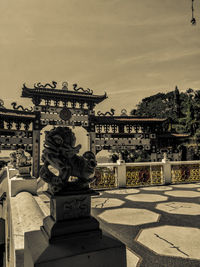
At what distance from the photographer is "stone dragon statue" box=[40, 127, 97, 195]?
1.32 meters

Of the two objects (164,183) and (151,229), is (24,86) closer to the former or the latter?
(164,183)

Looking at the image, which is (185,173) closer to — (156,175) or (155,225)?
(156,175)

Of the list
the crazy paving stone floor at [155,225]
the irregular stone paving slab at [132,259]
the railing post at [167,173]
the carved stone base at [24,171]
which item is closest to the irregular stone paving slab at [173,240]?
the crazy paving stone floor at [155,225]

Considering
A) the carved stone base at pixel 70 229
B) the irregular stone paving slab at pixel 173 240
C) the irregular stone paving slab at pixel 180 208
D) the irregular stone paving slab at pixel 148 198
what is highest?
the carved stone base at pixel 70 229

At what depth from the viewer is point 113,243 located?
1215 millimetres

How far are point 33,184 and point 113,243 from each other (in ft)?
10.0

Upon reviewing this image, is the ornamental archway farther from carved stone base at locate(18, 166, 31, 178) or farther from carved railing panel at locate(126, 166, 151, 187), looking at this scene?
carved stone base at locate(18, 166, 31, 178)

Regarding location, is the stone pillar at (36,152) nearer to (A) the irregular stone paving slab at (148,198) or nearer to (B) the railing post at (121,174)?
(B) the railing post at (121,174)

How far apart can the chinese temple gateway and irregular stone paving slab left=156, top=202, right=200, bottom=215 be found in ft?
48.2

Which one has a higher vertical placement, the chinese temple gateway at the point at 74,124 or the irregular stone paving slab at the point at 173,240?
the chinese temple gateway at the point at 74,124

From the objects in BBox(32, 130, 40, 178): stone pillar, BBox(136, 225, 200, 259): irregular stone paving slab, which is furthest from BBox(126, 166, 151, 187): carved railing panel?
BBox(32, 130, 40, 178): stone pillar

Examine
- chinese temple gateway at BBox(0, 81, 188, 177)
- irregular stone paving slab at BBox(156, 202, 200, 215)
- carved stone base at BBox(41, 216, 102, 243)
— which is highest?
chinese temple gateway at BBox(0, 81, 188, 177)

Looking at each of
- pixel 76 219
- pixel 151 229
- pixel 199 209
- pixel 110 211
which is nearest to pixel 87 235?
pixel 76 219

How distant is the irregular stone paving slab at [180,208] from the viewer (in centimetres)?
415
